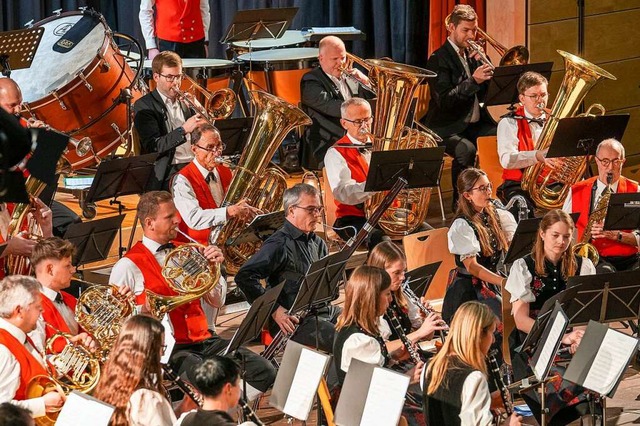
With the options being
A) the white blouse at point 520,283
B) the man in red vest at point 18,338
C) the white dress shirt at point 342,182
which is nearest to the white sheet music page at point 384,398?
the man in red vest at point 18,338

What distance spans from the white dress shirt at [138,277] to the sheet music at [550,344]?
1.62 m

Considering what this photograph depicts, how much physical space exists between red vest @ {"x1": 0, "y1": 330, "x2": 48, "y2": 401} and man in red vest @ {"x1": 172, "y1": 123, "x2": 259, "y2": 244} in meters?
1.98

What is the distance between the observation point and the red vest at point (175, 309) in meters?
5.45

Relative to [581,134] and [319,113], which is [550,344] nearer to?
[581,134]

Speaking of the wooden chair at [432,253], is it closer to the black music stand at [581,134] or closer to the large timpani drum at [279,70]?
the black music stand at [581,134]

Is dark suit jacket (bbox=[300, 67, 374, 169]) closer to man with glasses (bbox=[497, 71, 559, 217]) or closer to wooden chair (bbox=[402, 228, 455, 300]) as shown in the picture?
man with glasses (bbox=[497, 71, 559, 217])

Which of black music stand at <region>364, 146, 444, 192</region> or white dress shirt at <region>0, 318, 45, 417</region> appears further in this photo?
black music stand at <region>364, 146, 444, 192</region>

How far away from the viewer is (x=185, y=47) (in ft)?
30.6

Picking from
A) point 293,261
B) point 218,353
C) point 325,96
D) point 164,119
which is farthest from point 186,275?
point 325,96

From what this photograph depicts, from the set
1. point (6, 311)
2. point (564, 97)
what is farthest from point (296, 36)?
point (6, 311)

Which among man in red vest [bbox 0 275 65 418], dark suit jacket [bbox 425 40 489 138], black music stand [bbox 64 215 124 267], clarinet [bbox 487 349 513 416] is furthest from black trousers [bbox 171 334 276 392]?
dark suit jacket [bbox 425 40 489 138]

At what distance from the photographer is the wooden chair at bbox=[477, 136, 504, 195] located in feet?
26.2

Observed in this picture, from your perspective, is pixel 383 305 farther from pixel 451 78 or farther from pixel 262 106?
pixel 451 78

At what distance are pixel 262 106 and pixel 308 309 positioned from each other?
1.77 meters
